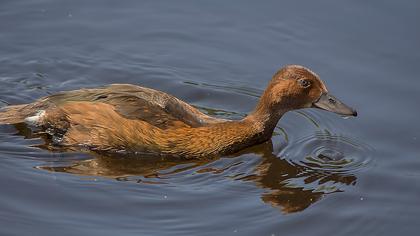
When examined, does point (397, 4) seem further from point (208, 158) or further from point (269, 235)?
point (269, 235)

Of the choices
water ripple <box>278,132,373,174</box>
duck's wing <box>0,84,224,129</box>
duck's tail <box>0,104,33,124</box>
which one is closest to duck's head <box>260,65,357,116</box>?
water ripple <box>278,132,373,174</box>

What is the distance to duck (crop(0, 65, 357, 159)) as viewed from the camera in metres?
11.1

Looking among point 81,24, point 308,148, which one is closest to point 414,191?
point 308,148

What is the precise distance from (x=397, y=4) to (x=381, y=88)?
2094 mm

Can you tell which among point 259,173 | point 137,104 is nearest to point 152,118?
point 137,104

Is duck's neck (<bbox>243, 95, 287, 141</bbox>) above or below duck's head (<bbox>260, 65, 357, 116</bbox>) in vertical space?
below

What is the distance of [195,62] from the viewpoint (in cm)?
1327

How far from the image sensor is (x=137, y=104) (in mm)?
11141

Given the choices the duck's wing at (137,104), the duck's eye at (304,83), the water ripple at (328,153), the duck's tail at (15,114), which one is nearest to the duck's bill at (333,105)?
the duck's eye at (304,83)

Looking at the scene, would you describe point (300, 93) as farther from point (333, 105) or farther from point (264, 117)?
point (264, 117)

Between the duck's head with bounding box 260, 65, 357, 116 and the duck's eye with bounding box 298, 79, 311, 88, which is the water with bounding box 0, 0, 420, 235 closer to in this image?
the duck's head with bounding box 260, 65, 357, 116

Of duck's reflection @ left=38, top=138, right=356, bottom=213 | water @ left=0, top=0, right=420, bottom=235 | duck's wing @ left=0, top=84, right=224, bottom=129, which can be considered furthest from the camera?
duck's wing @ left=0, top=84, right=224, bottom=129

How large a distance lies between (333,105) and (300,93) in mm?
416

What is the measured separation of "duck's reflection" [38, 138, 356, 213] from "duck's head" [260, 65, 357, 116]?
0.73m
